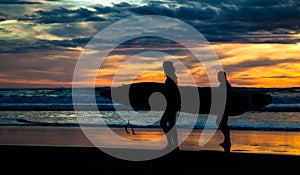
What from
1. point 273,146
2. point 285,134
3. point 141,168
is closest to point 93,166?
point 141,168

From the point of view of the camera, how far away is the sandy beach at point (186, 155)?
1159 centimetres

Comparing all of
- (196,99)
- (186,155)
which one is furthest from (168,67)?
(196,99)

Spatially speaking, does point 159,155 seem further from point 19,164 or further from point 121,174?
point 19,164

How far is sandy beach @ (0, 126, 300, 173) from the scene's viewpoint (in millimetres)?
11588

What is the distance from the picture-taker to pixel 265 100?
77.6ft

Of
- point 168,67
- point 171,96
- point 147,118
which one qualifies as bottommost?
point 147,118

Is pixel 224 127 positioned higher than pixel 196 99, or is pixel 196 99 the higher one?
pixel 224 127

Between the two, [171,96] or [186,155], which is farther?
[171,96]

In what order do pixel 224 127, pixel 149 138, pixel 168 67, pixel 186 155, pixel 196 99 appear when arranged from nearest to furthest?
pixel 186 155 → pixel 168 67 → pixel 224 127 → pixel 149 138 → pixel 196 99

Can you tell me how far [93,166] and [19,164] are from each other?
1.73 m

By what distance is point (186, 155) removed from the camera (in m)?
13.1

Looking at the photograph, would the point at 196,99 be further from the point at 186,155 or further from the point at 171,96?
the point at 186,155

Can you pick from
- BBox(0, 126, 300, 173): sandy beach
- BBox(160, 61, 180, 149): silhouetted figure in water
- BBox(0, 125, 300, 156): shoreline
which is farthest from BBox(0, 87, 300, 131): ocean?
BBox(160, 61, 180, 149): silhouetted figure in water

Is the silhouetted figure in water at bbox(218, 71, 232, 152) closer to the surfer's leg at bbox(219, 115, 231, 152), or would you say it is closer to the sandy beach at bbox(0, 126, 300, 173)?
the surfer's leg at bbox(219, 115, 231, 152)
